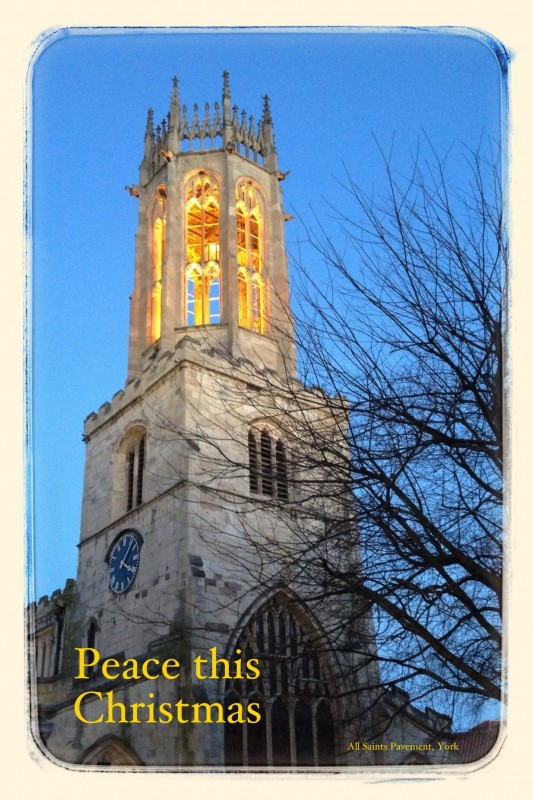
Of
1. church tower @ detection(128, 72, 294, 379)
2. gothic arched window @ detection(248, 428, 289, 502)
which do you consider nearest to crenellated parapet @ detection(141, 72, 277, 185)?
church tower @ detection(128, 72, 294, 379)

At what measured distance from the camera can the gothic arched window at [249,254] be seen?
2192cm

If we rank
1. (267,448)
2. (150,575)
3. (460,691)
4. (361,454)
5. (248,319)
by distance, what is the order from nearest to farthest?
1. (460,691)
2. (361,454)
3. (267,448)
4. (150,575)
5. (248,319)

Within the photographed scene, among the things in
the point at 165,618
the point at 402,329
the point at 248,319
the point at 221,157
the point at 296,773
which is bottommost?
the point at 296,773

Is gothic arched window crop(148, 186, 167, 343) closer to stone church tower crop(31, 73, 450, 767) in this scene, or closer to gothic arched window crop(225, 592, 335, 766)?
stone church tower crop(31, 73, 450, 767)

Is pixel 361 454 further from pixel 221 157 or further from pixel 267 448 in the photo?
pixel 221 157

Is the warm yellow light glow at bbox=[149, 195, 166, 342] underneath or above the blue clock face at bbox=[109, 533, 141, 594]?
above

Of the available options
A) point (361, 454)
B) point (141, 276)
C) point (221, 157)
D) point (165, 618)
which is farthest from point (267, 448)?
point (221, 157)

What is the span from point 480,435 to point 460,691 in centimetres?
177

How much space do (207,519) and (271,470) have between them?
8389 millimetres

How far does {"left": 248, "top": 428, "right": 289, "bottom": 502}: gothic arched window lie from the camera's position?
7071 mm

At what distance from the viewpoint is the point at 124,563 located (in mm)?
17828

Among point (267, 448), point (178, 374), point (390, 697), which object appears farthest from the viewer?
point (178, 374)

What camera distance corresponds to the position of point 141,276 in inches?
920

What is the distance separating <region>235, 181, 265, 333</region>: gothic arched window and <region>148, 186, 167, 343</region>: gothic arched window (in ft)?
6.93
